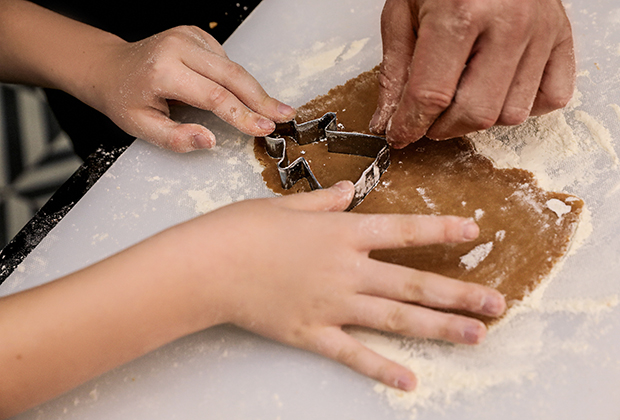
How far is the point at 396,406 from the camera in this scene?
2.62 ft

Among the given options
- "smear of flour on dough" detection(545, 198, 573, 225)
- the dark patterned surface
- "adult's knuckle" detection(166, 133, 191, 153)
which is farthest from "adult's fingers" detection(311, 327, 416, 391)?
the dark patterned surface

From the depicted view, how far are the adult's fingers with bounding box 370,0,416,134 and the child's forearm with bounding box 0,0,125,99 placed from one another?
0.69 metres

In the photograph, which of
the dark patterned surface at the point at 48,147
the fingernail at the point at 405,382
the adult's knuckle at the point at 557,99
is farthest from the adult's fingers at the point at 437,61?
the dark patterned surface at the point at 48,147

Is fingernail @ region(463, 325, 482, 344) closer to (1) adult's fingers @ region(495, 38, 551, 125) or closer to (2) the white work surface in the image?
(2) the white work surface

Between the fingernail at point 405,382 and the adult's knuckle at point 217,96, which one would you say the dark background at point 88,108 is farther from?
the fingernail at point 405,382

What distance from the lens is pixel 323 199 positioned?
2.93 ft

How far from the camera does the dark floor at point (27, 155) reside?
6.95ft

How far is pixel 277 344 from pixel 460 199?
0.46 metres

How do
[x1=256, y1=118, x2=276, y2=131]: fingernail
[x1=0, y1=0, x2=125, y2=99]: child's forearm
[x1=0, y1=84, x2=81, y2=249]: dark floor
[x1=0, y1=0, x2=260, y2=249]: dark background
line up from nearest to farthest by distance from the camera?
1. [x1=256, y1=118, x2=276, y2=131]: fingernail
2. [x1=0, y1=0, x2=125, y2=99]: child's forearm
3. [x1=0, y1=0, x2=260, y2=249]: dark background
4. [x1=0, y1=84, x2=81, y2=249]: dark floor

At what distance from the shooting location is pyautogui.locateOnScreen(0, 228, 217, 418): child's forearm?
78cm

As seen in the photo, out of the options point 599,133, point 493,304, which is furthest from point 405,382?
point 599,133

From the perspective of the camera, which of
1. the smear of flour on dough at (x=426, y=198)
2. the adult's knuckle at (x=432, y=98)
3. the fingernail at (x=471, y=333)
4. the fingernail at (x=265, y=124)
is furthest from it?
the fingernail at (x=265, y=124)

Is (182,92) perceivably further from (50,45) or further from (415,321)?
(415,321)

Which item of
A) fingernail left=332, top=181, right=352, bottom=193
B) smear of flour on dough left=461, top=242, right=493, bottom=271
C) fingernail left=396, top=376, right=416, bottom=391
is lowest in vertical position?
fingernail left=396, top=376, right=416, bottom=391
